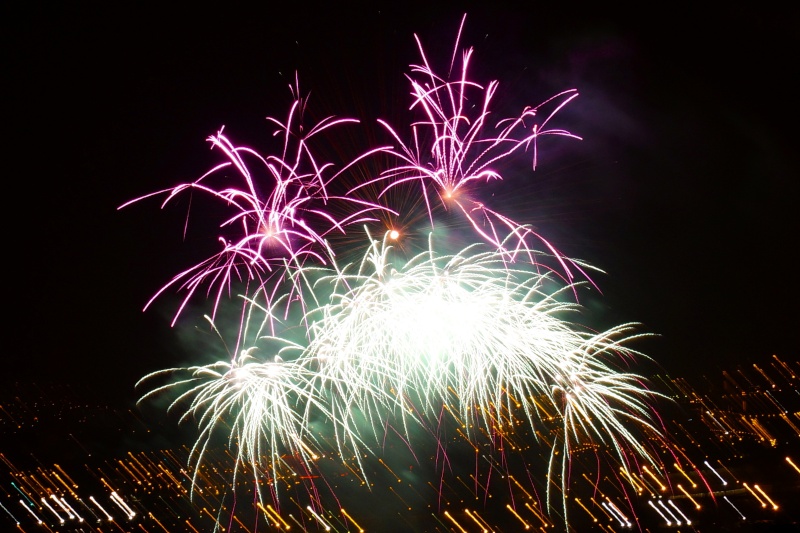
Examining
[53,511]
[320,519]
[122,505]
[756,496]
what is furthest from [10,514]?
[756,496]

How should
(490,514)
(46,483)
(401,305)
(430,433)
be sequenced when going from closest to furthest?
(401,305), (490,514), (430,433), (46,483)

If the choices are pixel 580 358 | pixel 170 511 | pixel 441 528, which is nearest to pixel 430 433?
pixel 441 528

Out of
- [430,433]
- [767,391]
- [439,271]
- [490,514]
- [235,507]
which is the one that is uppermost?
[439,271]

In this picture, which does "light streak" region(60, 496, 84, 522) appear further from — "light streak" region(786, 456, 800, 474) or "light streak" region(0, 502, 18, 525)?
"light streak" region(786, 456, 800, 474)

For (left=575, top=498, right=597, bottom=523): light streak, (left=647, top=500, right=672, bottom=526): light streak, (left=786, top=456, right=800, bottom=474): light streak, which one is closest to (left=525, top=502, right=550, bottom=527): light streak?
(left=575, top=498, right=597, bottom=523): light streak

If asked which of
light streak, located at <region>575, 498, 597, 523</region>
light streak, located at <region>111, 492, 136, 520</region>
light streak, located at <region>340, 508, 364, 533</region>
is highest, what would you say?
light streak, located at <region>111, 492, 136, 520</region>

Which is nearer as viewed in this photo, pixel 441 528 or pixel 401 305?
pixel 401 305

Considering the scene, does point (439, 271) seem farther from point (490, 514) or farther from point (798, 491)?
point (798, 491)

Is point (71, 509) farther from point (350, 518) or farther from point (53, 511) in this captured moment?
point (350, 518)

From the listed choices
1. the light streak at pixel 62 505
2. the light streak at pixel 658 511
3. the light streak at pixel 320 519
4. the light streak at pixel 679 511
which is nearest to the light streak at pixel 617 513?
the light streak at pixel 658 511

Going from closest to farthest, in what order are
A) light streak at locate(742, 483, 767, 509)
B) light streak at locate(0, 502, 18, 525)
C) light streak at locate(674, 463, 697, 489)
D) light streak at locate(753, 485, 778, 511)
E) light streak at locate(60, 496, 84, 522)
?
1. light streak at locate(753, 485, 778, 511)
2. light streak at locate(742, 483, 767, 509)
3. light streak at locate(674, 463, 697, 489)
4. light streak at locate(0, 502, 18, 525)
5. light streak at locate(60, 496, 84, 522)

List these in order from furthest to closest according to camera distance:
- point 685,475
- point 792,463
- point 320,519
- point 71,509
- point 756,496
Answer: point 71,509, point 320,519, point 685,475, point 792,463, point 756,496
